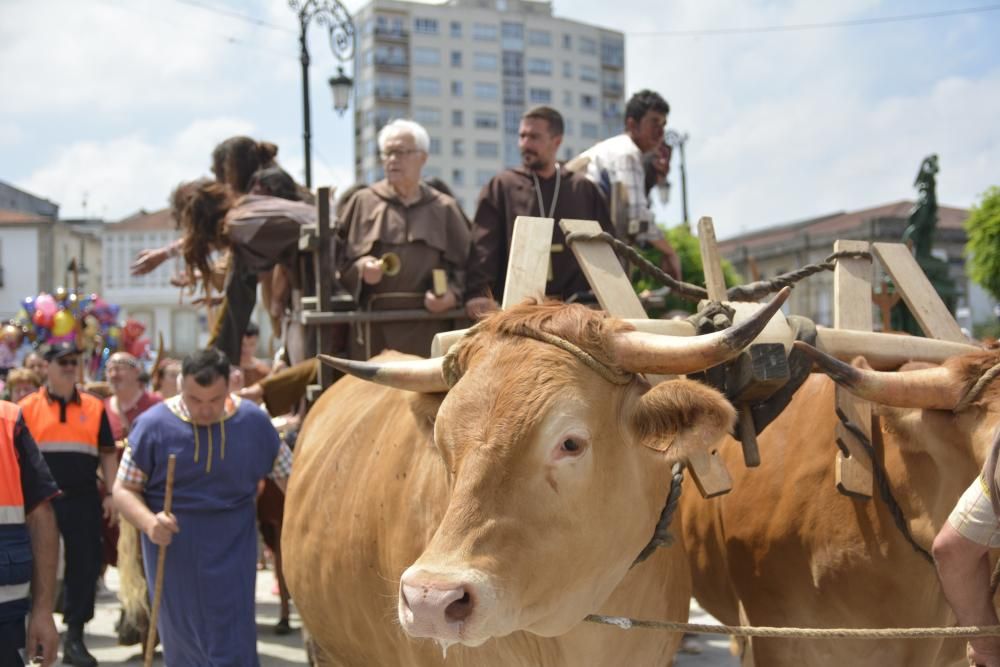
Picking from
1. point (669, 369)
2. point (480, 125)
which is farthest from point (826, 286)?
point (669, 369)

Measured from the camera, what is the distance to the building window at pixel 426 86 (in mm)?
79125

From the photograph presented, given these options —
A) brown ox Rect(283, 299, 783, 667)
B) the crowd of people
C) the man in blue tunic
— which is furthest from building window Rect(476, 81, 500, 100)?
brown ox Rect(283, 299, 783, 667)

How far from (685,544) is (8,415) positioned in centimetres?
267

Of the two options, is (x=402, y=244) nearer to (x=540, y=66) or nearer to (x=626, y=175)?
(x=626, y=175)

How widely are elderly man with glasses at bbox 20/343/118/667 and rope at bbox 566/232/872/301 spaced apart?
4562mm

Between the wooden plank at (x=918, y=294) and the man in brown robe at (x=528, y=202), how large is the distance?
1.76m

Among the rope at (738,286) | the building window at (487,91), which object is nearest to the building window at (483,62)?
the building window at (487,91)

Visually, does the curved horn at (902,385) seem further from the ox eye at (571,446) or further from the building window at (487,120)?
the building window at (487,120)

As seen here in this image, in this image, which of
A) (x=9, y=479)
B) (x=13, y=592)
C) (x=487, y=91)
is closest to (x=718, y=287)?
(x=9, y=479)

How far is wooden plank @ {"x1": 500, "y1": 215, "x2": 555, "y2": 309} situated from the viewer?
361 cm

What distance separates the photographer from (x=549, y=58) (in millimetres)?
83812

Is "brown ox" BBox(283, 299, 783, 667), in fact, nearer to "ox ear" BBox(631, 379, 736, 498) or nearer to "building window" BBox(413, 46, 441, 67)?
"ox ear" BBox(631, 379, 736, 498)

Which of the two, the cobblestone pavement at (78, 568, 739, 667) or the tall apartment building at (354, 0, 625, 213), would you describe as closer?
the cobblestone pavement at (78, 568, 739, 667)

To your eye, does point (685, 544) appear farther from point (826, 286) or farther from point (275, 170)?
point (826, 286)
